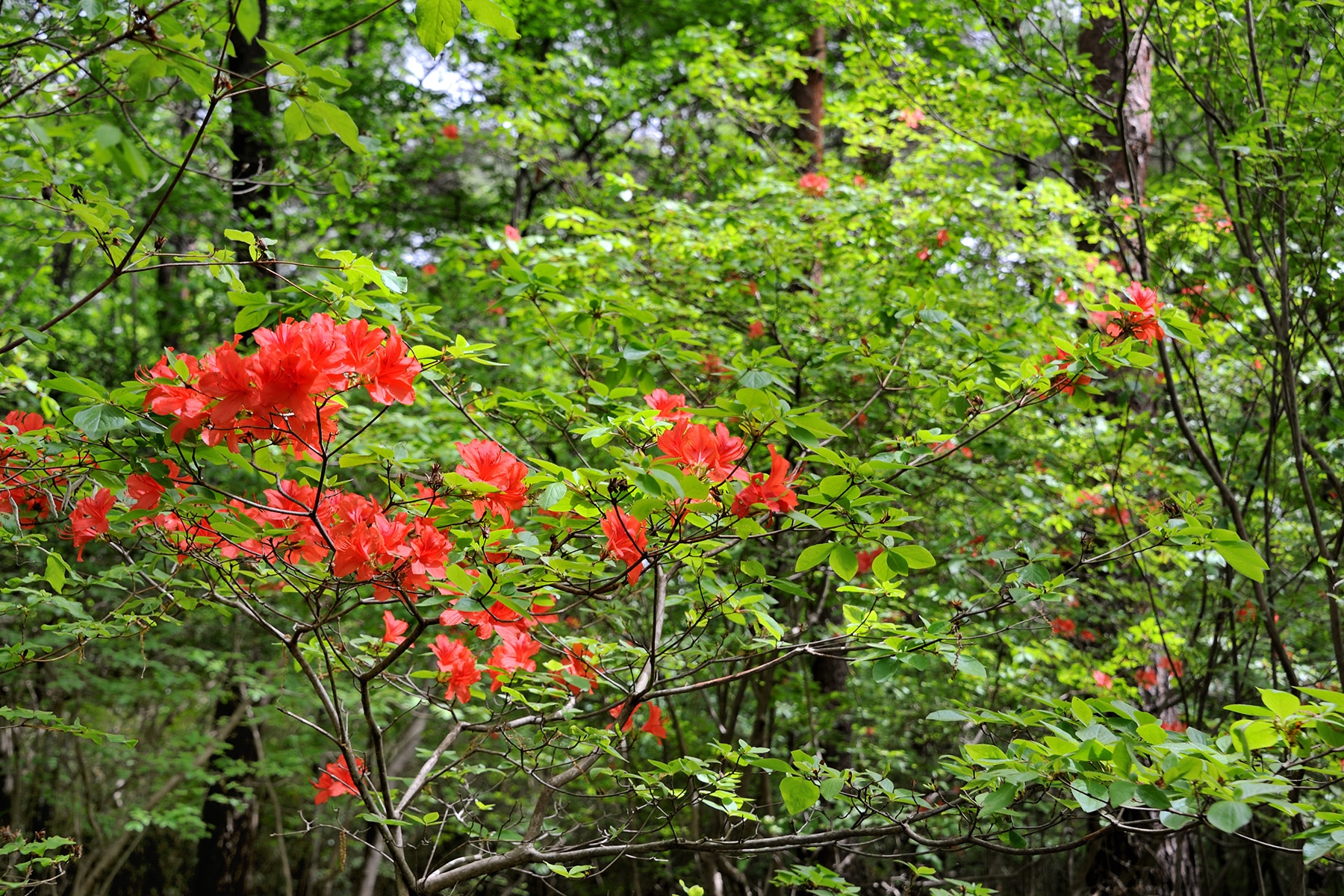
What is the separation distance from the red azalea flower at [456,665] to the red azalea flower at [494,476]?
54 centimetres

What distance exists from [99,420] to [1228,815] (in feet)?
5.44

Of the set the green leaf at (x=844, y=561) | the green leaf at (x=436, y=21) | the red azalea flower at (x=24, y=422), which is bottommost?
the green leaf at (x=844, y=561)

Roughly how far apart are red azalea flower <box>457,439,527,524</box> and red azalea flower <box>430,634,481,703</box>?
21.1 inches

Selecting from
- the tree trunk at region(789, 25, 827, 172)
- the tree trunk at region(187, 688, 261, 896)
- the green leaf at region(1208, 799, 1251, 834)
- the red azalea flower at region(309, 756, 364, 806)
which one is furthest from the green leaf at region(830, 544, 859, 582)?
the tree trunk at region(187, 688, 261, 896)

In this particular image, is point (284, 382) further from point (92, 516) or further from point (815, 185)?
point (815, 185)

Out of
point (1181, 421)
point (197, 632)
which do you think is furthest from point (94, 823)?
point (1181, 421)

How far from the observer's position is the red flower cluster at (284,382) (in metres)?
1.36

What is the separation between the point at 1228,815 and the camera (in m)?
1.11

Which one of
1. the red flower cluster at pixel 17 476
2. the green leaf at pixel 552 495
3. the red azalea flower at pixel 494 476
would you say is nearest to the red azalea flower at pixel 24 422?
the red flower cluster at pixel 17 476

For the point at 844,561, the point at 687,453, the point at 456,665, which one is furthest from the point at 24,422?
the point at 844,561

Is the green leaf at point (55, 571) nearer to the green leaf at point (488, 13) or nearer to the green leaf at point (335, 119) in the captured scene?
the green leaf at point (335, 119)

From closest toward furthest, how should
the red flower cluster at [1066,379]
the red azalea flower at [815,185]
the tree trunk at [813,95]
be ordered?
the red flower cluster at [1066,379]
the red azalea flower at [815,185]
the tree trunk at [813,95]

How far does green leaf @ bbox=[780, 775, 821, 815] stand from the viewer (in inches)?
60.1

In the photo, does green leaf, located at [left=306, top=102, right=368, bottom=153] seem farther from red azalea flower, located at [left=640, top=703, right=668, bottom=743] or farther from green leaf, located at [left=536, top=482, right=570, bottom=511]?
red azalea flower, located at [left=640, top=703, right=668, bottom=743]
